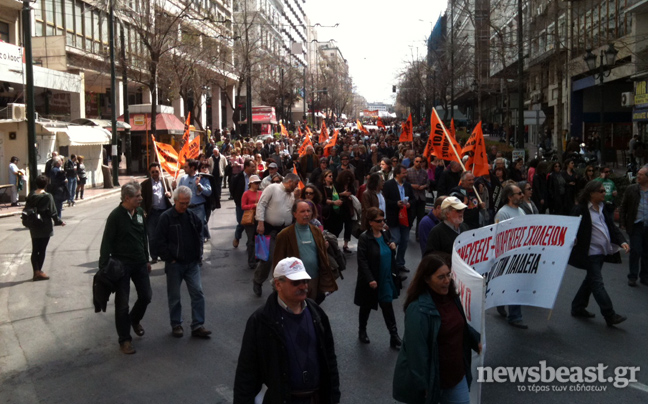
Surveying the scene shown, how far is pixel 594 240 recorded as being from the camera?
7.72 meters

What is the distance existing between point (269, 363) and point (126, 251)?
373 centimetres

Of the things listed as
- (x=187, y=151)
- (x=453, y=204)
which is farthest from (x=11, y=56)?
(x=453, y=204)

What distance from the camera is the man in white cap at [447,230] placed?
636 centimetres

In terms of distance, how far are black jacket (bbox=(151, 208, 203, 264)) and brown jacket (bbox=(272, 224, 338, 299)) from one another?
101cm

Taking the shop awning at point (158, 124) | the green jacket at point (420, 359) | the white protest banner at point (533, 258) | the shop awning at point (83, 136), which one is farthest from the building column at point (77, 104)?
the green jacket at point (420, 359)

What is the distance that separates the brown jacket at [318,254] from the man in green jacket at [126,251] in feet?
4.74

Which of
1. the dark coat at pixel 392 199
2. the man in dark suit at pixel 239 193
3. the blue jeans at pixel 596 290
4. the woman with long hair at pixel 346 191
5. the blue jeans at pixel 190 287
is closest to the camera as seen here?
the blue jeans at pixel 190 287

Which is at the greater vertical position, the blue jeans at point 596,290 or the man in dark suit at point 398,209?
the man in dark suit at point 398,209

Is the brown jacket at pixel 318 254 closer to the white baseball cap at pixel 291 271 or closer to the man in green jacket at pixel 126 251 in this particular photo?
the man in green jacket at pixel 126 251

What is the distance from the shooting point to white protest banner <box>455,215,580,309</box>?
A: 261 inches

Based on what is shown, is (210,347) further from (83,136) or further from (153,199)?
(83,136)

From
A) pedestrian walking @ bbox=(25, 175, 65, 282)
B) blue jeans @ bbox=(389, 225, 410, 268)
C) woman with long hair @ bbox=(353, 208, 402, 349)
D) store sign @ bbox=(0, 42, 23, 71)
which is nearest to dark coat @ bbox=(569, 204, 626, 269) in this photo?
woman with long hair @ bbox=(353, 208, 402, 349)

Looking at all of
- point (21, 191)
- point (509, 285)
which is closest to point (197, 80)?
point (21, 191)
